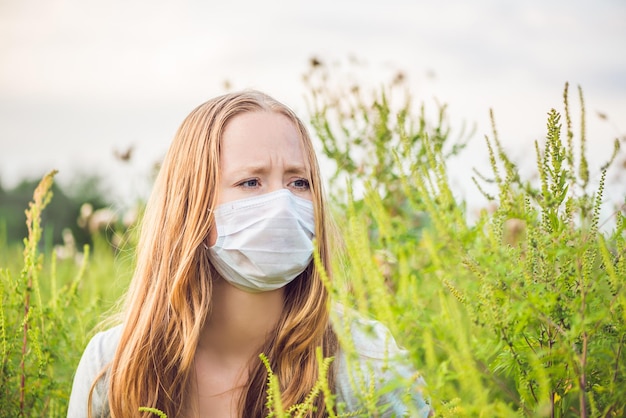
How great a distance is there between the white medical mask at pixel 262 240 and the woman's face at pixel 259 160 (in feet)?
0.17

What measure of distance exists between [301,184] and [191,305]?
599 millimetres

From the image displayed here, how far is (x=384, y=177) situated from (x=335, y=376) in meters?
1.36

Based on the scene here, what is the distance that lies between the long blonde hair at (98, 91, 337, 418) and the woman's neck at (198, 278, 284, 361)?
4 cm

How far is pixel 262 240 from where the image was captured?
2314mm

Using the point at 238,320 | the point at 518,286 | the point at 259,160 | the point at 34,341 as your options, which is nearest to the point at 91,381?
the point at 34,341

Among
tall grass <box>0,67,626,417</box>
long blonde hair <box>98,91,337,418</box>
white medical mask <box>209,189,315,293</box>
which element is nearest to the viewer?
tall grass <box>0,67,626,417</box>

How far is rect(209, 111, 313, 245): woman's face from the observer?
2.38 m

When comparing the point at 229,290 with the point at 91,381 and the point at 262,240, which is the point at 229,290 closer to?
the point at 262,240

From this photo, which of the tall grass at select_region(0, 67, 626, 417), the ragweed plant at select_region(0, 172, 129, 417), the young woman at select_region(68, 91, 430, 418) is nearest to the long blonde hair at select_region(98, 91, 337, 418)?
the young woman at select_region(68, 91, 430, 418)

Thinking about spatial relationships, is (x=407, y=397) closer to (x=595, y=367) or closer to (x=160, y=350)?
(x=595, y=367)

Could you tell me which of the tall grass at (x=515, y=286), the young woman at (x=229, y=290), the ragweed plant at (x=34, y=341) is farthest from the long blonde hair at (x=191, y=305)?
the tall grass at (x=515, y=286)

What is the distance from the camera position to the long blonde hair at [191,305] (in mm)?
2416

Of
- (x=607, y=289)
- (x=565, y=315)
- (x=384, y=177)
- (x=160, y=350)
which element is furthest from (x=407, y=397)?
(x=384, y=177)

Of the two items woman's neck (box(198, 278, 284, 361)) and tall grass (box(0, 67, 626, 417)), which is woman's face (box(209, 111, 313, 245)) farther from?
tall grass (box(0, 67, 626, 417))
